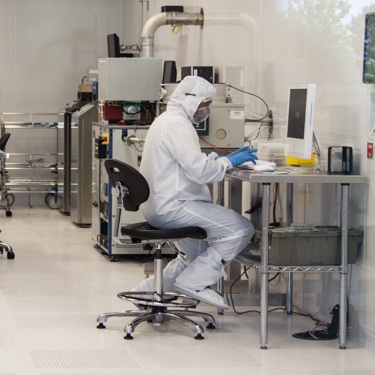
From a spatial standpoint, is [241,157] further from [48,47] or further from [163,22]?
[48,47]

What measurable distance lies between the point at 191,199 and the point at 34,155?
6.07 metres

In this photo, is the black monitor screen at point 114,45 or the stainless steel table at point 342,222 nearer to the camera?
the stainless steel table at point 342,222

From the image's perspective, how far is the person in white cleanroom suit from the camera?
4996mm

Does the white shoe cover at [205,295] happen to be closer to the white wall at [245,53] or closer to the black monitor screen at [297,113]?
the white wall at [245,53]

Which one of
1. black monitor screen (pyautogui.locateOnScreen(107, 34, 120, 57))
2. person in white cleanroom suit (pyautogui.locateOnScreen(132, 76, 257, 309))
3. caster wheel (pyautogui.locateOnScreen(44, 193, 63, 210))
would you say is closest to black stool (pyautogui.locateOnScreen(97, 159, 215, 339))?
person in white cleanroom suit (pyautogui.locateOnScreen(132, 76, 257, 309))

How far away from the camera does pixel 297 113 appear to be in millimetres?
5055

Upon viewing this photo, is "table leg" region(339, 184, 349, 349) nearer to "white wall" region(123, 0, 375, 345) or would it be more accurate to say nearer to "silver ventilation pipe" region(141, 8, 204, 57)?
"white wall" region(123, 0, 375, 345)

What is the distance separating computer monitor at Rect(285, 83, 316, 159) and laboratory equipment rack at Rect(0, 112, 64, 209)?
5.64 metres

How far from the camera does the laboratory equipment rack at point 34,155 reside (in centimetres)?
1050

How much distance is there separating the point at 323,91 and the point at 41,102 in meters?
6.14

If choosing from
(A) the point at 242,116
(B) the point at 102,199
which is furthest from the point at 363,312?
(B) the point at 102,199

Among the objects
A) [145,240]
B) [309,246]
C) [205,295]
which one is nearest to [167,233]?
[145,240]

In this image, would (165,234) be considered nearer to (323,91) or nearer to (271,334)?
(271,334)

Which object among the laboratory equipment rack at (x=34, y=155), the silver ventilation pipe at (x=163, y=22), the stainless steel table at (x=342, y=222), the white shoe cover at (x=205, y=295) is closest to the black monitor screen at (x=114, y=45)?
the silver ventilation pipe at (x=163, y=22)
